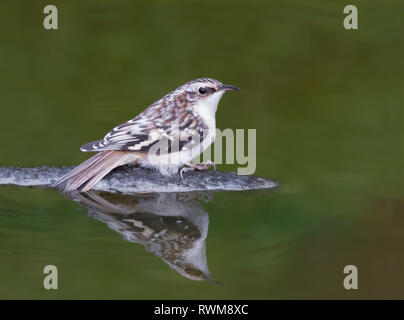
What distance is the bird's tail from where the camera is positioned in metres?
5.53

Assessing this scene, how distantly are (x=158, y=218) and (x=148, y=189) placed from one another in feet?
1.97

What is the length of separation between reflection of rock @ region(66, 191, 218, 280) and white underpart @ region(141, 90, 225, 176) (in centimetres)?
30

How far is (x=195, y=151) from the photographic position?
591 cm

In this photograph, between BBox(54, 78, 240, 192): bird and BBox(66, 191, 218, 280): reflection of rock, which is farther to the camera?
BBox(54, 78, 240, 192): bird

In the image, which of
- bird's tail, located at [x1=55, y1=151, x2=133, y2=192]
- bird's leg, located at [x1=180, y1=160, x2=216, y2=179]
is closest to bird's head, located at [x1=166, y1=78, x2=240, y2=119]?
bird's leg, located at [x1=180, y1=160, x2=216, y2=179]

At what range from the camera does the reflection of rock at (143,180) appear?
5.72 m

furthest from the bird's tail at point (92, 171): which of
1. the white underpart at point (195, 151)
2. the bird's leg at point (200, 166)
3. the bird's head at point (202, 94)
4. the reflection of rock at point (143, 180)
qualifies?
the bird's head at point (202, 94)

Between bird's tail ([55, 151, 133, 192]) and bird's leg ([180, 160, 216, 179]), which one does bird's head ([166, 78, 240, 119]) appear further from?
bird's tail ([55, 151, 133, 192])

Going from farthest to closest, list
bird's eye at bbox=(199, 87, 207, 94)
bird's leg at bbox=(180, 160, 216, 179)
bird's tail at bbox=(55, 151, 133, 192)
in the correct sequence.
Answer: bird's eye at bbox=(199, 87, 207, 94)
bird's leg at bbox=(180, 160, 216, 179)
bird's tail at bbox=(55, 151, 133, 192)

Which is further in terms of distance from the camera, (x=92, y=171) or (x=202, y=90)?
(x=202, y=90)

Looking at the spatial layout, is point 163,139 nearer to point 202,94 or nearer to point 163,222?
point 202,94

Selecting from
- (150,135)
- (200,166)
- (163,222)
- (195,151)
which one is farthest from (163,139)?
(163,222)

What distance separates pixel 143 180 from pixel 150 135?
378 mm

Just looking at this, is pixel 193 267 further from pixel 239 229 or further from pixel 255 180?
pixel 255 180
